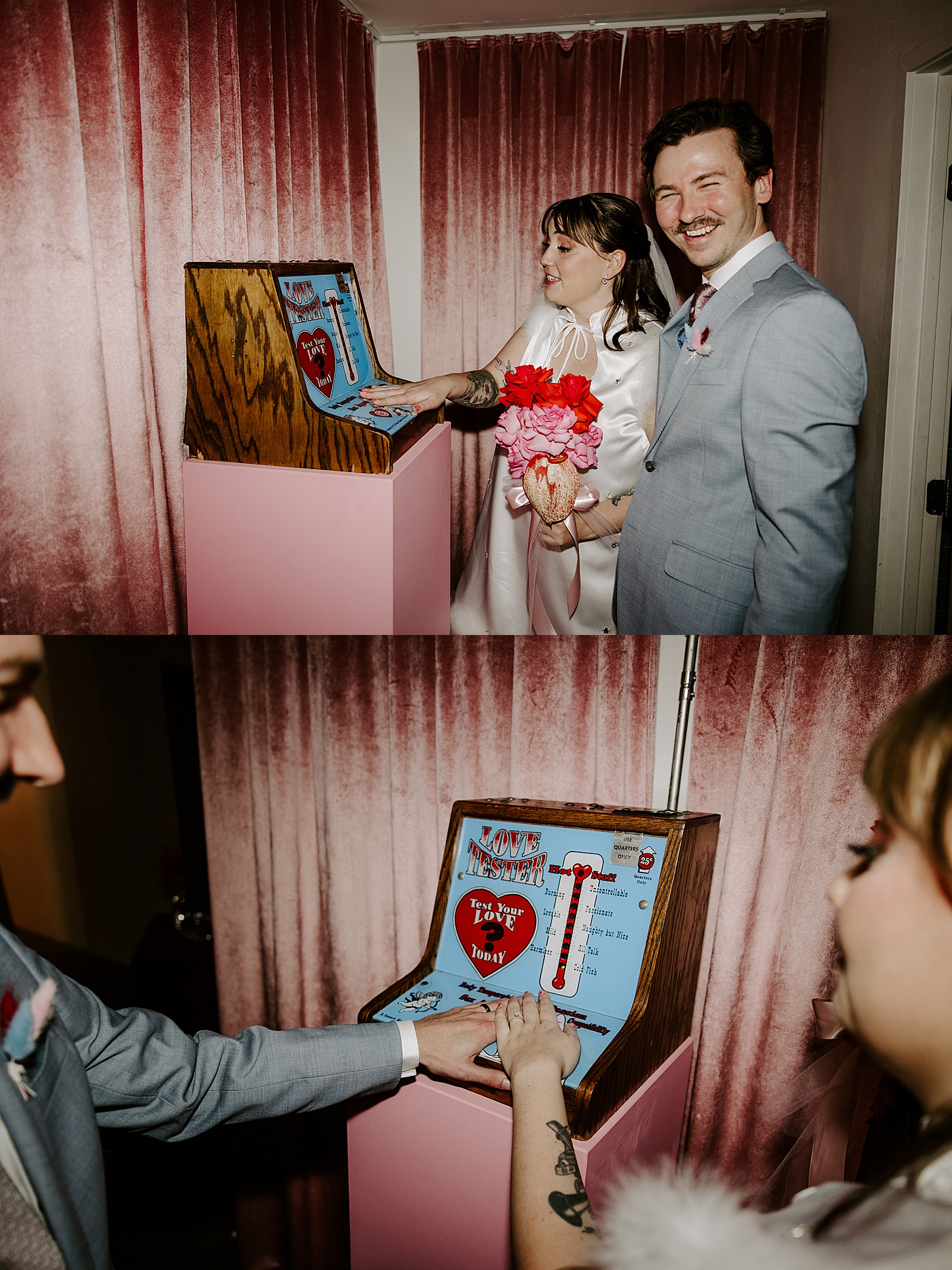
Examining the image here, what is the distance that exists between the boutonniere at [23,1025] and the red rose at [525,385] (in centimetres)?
110

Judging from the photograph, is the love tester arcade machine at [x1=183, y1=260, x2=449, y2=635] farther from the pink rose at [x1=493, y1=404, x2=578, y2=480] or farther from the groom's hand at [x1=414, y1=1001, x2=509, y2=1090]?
the groom's hand at [x1=414, y1=1001, x2=509, y2=1090]

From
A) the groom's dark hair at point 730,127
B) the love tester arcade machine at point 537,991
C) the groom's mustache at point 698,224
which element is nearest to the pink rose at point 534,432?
the groom's mustache at point 698,224

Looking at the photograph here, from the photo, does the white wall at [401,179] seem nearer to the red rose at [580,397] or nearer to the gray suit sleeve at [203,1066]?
the red rose at [580,397]

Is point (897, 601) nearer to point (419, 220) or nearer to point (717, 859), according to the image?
point (717, 859)

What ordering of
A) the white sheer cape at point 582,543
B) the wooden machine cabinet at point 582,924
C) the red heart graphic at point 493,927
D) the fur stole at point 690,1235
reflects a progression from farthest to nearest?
the red heart graphic at point 493,927 < the wooden machine cabinet at point 582,924 < the white sheer cape at point 582,543 < the fur stole at point 690,1235

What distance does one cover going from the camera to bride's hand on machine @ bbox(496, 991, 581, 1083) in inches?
47.7

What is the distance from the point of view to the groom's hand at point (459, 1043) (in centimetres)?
128

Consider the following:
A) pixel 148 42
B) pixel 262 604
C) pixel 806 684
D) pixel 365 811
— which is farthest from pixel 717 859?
pixel 148 42

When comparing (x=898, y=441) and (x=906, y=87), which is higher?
(x=906, y=87)

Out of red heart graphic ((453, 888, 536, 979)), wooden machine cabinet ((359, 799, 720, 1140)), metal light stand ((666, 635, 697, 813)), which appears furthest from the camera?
metal light stand ((666, 635, 697, 813))

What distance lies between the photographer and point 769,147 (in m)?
1.19

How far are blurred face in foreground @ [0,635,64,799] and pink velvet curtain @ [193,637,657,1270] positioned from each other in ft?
1.23

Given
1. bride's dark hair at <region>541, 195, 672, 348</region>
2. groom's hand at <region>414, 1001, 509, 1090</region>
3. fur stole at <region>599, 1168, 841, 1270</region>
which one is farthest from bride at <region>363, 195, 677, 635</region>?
fur stole at <region>599, 1168, 841, 1270</region>

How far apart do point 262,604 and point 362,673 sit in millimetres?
614
